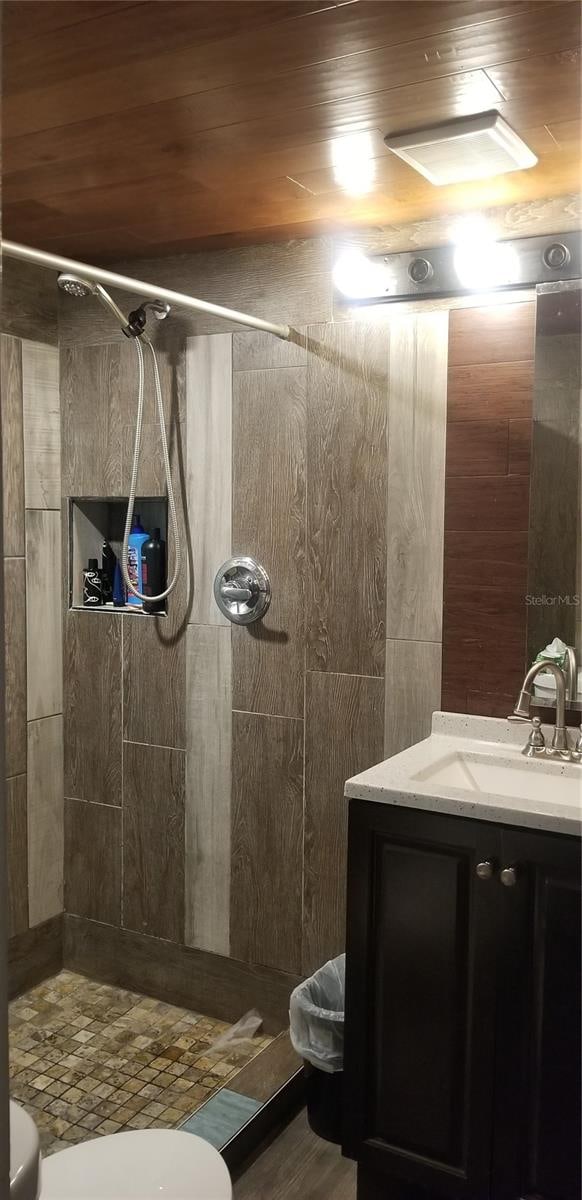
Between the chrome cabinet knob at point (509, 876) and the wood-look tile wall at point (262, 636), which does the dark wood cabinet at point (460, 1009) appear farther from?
the wood-look tile wall at point (262, 636)

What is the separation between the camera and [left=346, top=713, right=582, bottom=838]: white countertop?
172 cm

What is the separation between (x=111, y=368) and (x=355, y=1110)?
6.44ft

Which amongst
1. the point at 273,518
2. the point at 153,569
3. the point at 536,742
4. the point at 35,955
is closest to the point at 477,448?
the point at 273,518

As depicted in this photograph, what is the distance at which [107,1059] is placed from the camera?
95.3 inches

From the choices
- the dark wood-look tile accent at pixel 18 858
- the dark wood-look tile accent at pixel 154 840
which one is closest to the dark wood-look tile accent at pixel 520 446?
the dark wood-look tile accent at pixel 154 840

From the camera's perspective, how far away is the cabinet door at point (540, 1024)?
1.68m

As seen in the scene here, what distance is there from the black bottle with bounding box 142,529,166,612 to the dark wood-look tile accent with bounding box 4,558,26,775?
1.12 ft

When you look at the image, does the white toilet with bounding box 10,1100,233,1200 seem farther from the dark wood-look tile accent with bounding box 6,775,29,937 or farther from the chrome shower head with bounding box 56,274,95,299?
the chrome shower head with bounding box 56,274,95,299

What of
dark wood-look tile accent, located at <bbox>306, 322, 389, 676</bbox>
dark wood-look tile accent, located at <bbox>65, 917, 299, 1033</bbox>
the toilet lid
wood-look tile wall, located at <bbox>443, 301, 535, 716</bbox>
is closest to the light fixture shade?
wood-look tile wall, located at <bbox>443, 301, 535, 716</bbox>

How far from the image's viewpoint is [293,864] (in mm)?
2545

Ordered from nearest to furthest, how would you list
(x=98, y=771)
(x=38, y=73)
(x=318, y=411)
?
(x=38, y=73), (x=318, y=411), (x=98, y=771)

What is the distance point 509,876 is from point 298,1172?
905 mm

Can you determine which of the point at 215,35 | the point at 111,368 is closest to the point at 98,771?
the point at 111,368

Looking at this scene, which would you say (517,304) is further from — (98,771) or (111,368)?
(98,771)
